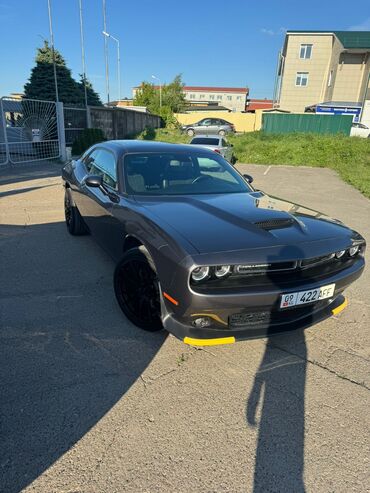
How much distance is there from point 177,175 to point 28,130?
420 inches

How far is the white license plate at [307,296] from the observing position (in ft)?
7.82

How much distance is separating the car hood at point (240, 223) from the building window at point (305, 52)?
146 ft

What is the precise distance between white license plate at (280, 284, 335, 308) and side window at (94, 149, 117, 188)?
2061 mm

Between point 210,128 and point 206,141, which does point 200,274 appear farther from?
point 210,128

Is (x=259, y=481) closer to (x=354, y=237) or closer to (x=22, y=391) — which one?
(x=22, y=391)

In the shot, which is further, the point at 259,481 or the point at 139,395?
the point at 139,395

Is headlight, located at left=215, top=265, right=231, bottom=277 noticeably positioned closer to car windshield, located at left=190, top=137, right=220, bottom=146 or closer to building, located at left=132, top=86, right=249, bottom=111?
car windshield, located at left=190, top=137, right=220, bottom=146

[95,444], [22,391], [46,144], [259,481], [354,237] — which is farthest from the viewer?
[46,144]

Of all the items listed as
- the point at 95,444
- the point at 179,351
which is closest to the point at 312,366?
the point at 179,351

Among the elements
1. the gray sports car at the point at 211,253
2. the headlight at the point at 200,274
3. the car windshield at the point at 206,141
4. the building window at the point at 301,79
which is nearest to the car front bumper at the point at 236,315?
the gray sports car at the point at 211,253

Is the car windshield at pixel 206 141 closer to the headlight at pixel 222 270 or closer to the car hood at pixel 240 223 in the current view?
the car hood at pixel 240 223

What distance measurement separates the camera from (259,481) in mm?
1792

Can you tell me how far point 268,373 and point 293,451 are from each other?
2.11 ft

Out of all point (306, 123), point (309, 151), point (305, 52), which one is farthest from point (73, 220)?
point (305, 52)
